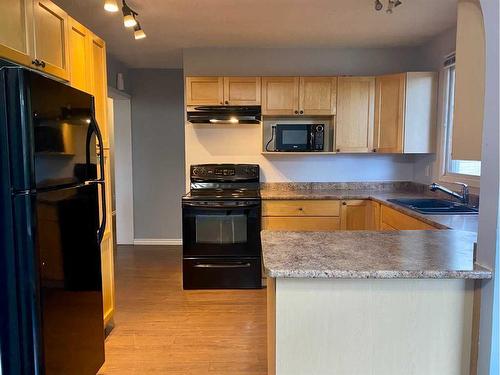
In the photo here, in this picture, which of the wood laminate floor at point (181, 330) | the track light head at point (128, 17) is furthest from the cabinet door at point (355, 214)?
the track light head at point (128, 17)

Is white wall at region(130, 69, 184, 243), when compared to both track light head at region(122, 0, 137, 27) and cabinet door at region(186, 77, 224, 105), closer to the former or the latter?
cabinet door at region(186, 77, 224, 105)

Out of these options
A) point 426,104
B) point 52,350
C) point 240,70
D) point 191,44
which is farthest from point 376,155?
point 52,350

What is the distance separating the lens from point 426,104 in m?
3.56

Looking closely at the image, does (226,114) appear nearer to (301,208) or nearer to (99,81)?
(301,208)

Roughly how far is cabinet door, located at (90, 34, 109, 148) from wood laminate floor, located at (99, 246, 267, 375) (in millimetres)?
1421

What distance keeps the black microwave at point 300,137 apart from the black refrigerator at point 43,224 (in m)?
2.24

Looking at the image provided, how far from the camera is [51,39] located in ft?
6.76

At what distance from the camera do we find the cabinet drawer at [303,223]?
3631 millimetres

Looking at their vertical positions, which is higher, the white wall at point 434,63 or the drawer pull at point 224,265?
the white wall at point 434,63

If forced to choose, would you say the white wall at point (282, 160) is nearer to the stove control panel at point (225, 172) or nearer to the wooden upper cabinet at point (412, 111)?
the stove control panel at point (225, 172)

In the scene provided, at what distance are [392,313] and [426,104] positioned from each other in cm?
281

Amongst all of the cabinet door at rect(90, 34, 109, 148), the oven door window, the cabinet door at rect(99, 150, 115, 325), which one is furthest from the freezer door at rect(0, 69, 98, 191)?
the oven door window

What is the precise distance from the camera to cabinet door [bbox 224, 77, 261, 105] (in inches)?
149

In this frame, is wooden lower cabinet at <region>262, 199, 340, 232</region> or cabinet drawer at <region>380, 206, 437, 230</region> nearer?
cabinet drawer at <region>380, 206, 437, 230</region>
